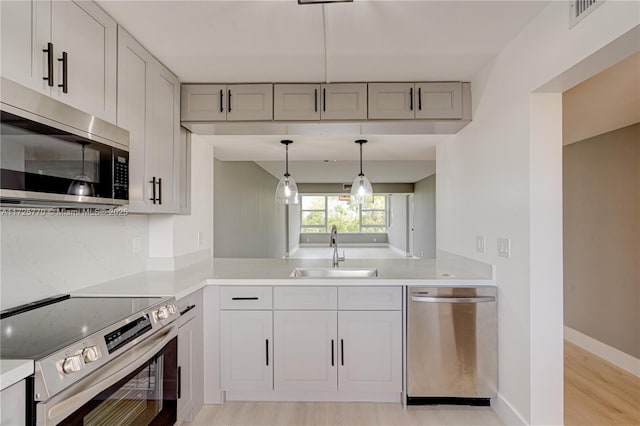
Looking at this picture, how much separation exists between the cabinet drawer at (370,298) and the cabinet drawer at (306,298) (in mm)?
65

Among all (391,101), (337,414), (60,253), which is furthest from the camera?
(391,101)

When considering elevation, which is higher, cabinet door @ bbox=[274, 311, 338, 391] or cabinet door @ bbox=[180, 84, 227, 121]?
cabinet door @ bbox=[180, 84, 227, 121]

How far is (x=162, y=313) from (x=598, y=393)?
3250 millimetres

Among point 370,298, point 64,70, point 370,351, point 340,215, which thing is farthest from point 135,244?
point 340,215

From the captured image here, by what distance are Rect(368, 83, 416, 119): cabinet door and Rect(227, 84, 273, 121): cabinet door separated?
31.3 inches

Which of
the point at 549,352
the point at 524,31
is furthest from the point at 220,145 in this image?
the point at 549,352

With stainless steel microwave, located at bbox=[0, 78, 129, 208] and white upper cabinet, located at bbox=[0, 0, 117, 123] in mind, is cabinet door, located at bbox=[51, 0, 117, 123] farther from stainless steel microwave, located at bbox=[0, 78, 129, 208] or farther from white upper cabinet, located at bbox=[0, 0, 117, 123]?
stainless steel microwave, located at bbox=[0, 78, 129, 208]

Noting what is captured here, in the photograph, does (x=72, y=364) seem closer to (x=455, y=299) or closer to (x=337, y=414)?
(x=337, y=414)

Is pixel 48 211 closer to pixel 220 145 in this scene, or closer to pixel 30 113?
pixel 30 113

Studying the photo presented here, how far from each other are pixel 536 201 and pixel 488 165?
1.92ft

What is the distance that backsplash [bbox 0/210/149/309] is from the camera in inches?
→ 64.4

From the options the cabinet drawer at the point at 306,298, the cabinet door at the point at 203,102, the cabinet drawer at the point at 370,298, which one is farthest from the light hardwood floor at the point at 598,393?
the cabinet door at the point at 203,102

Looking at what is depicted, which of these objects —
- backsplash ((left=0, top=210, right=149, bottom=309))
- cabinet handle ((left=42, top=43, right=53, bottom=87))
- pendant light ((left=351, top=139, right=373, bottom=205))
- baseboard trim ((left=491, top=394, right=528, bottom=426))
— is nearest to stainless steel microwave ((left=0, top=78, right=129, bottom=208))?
cabinet handle ((left=42, top=43, right=53, bottom=87))

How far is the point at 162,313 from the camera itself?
1.79 metres
